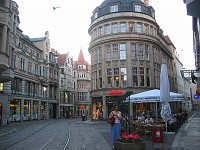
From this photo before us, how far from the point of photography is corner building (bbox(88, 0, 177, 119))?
139 ft

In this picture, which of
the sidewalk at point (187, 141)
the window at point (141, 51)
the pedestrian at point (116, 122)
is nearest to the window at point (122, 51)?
the window at point (141, 51)

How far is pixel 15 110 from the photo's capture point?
150 feet

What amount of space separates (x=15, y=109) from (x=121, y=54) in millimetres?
21239

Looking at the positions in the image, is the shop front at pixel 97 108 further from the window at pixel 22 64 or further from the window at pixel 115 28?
the window at pixel 22 64

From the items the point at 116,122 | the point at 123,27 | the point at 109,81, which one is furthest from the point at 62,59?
the point at 116,122

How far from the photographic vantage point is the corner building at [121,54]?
42.2 metres

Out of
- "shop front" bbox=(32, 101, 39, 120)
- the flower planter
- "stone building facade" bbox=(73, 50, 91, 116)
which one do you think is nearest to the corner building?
"shop front" bbox=(32, 101, 39, 120)

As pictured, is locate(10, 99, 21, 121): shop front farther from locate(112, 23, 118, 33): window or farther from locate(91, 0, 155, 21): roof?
locate(112, 23, 118, 33): window

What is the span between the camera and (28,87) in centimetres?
5144

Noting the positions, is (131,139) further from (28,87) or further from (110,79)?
(28,87)

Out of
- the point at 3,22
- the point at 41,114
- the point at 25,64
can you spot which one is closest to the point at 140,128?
the point at 3,22

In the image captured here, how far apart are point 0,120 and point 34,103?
19946mm

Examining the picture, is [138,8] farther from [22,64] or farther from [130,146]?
[130,146]

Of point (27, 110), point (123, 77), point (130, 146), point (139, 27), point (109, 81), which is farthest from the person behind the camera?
point (27, 110)
